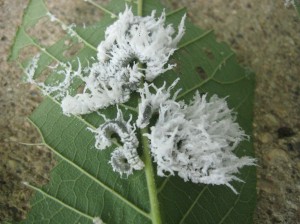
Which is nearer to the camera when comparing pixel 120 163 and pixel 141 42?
pixel 120 163

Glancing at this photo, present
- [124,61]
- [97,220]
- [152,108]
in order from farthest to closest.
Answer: [124,61] < [152,108] < [97,220]

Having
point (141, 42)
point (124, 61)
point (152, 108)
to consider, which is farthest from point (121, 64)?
point (152, 108)

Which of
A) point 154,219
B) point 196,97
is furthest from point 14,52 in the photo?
point 154,219

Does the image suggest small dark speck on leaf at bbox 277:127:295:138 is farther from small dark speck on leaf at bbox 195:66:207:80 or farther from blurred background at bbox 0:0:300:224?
small dark speck on leaf at bbox 195:66:207:80

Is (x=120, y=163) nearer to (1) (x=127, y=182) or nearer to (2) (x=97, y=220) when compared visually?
(1) (x=127, y=182)

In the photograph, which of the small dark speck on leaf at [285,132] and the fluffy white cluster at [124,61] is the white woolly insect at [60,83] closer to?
the fluffy white cluster at [124,61]
